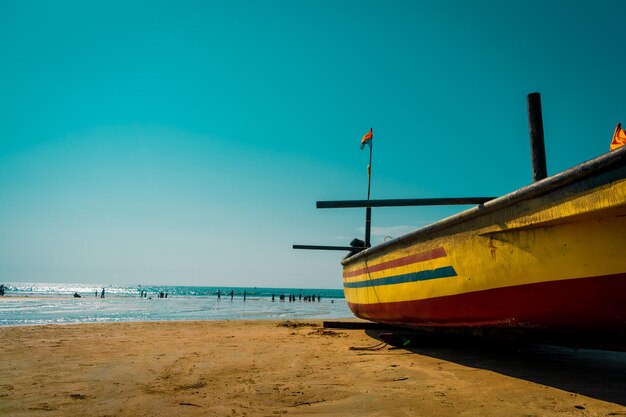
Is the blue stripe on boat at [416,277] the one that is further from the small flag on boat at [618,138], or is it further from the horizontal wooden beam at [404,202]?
the small flag on boat at [618,138]

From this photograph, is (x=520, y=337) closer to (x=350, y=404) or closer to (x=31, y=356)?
(x=350, y=404)

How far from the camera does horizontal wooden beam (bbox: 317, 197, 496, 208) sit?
509 centimetres

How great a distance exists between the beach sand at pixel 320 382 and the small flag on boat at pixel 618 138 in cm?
240

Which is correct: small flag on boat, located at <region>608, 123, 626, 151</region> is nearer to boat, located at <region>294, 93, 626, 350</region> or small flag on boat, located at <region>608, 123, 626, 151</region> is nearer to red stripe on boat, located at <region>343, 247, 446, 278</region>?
boat, located at <region>294, 93, 626, 350</region>

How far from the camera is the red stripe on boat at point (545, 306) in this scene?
10.5ft

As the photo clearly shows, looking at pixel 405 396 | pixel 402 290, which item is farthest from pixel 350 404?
pixel 402 290

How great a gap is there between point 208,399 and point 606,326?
11.8ft

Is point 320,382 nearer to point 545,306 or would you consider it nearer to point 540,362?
point 545,306

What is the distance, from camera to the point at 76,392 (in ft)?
12.3

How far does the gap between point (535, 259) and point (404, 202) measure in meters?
2.25

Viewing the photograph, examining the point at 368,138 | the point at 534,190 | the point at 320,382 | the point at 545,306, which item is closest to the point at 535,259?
the point at 545,306

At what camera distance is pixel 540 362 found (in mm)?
4926

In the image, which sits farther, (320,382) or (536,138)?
(536,138)

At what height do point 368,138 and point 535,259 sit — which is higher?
point 368,138
